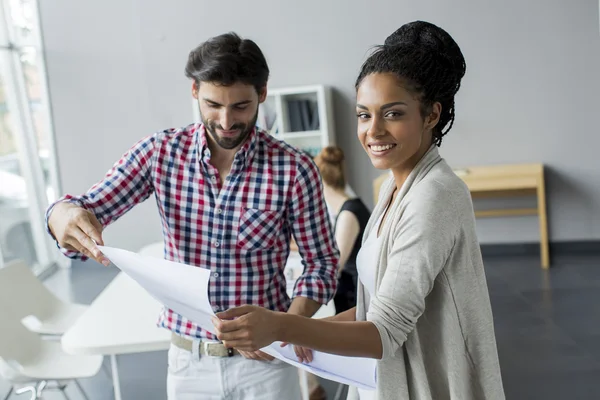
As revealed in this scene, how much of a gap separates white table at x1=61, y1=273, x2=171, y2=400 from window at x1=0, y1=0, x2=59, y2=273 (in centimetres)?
334

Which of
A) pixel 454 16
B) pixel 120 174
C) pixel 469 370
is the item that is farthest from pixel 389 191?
pixel 454 16

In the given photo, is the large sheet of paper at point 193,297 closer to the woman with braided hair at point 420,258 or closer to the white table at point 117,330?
the woman with braided hair at point 420,258

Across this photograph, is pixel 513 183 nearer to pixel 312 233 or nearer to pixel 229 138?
pixel 312 233

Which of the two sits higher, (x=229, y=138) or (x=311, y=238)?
(x=229, y=138)

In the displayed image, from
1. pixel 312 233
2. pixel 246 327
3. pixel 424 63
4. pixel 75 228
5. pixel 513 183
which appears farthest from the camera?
pixel 513 183

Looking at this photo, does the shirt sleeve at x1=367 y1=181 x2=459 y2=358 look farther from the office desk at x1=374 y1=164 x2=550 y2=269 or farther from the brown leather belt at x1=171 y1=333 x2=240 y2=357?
the office desk at x1=374 y1=164 x2=550 y2=269

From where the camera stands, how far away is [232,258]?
166 cm

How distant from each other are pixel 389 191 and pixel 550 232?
5231mm

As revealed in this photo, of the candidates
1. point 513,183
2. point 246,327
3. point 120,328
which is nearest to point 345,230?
point 120,328

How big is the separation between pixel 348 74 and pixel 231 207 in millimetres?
4735

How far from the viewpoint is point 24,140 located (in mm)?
6340

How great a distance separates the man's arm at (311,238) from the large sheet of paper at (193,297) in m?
0.29

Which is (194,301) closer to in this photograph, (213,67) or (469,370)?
(469,370)

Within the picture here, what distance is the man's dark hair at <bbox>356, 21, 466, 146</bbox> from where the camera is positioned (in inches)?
47.1
